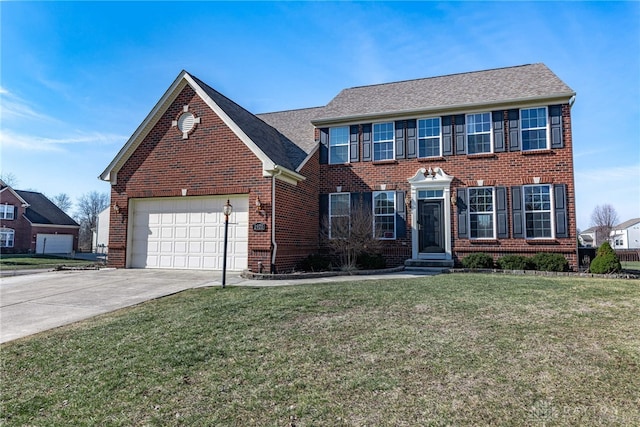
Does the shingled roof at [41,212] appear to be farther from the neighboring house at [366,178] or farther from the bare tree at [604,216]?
the bare tree at [604,216]

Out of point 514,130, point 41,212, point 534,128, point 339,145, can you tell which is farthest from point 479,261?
point 41,212

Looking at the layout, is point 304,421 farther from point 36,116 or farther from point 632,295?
point 36,116

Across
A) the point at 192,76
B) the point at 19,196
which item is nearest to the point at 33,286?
the point at 192,76

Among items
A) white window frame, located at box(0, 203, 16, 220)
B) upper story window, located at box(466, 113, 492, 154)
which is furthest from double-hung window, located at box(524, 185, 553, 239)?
white window frame, located at box(0, 203, 16, 220)

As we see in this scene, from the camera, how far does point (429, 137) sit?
1448 cm

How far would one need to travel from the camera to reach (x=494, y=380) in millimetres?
3797

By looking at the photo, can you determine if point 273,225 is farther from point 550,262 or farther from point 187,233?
point 550,262

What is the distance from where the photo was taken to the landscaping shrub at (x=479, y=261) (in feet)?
42.3

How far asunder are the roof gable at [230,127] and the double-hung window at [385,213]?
3376 millimetres

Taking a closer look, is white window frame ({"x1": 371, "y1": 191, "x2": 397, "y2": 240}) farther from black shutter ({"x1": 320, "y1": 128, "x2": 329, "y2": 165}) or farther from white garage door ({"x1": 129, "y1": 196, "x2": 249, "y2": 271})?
white garage door ({"x1": 129, "y1": 196, "x2": 249, "y2": 271})

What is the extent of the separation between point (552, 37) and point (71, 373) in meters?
12.9

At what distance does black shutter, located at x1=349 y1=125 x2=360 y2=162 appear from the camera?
1530 centimetres

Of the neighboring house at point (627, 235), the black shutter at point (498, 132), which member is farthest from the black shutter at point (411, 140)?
the neighboring house at point (627, 235)

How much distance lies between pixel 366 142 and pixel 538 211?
668cm
